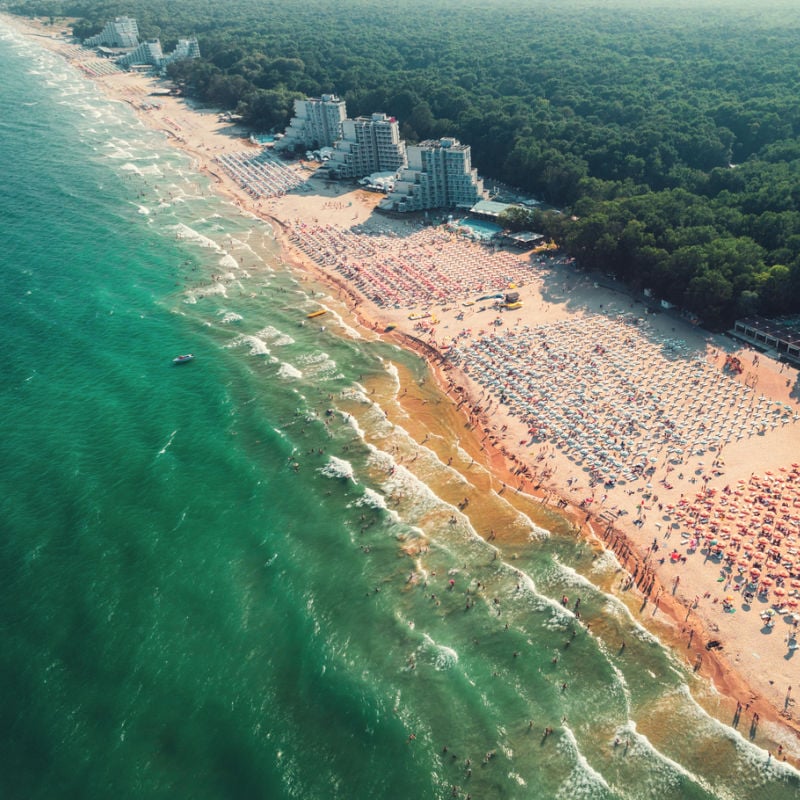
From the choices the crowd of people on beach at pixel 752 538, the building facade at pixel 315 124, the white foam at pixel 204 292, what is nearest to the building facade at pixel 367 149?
the building facade at pixel 315 124

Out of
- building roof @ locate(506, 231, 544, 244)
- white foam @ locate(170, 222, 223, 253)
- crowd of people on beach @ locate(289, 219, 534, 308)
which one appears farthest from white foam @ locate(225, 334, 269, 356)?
building roof @ locate(506, 231, 544, 244)

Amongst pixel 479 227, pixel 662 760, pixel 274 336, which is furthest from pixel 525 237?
pixel 662 760

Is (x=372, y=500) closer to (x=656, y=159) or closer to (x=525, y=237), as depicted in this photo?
(x=525, y=237)

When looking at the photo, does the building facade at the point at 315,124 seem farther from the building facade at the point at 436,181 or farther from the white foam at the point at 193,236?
the white foam at the point at 193,236

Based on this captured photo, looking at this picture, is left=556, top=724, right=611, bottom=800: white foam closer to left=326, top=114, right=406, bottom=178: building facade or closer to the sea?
the sea

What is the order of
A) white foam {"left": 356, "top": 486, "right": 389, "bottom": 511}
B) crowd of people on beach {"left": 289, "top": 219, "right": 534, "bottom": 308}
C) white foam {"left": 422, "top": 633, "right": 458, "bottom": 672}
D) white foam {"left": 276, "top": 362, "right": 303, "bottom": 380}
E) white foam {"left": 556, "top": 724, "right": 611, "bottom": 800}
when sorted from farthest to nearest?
crowd of people on beach {"left": 289, "top": 219, "right": 534, "bottom": 308}, white foam {"left": 276, "top": 362, "right": 303, "bottom": 380}, white foam {"left": 356, "top": 486, "right": 389, "bottom": 511}, white foam {"left": 422, "top": 633, "right": 458, "bottom": 672}, white foam {"left": 556, "top": 724, "right": 611, "bottom": 800}
